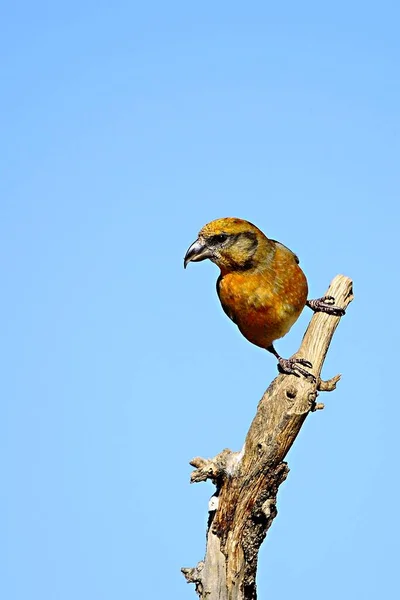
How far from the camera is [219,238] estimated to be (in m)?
7.30

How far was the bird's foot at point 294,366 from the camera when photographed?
23.6 ft

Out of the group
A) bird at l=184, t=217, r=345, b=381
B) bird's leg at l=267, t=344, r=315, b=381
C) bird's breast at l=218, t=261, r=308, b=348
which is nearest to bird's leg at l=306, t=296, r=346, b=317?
bird at l=184, t=217, r=345, b=381

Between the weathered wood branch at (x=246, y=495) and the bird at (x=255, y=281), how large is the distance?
0.47 meters

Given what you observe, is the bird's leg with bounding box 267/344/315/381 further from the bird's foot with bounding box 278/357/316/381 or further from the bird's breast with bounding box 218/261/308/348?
the bird's breast with bounding box 218/261/308/348

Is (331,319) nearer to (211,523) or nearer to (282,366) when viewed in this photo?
(282,366)

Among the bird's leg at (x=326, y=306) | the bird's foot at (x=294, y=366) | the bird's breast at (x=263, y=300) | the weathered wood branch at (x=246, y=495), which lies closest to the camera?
the weathered wood branch at (x=246, y=495)

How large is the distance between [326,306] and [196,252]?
1.53 meters

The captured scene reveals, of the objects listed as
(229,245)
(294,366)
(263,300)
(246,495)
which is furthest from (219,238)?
(246,495)

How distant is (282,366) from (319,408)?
18.0 inches

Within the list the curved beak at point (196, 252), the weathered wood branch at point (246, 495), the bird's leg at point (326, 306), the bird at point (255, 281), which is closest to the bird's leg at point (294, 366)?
the bird at point (255, 281)

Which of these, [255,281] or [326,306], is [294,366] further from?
[326,306]

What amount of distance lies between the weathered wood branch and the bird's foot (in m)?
0.26

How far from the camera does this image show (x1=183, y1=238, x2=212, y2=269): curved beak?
7289mm

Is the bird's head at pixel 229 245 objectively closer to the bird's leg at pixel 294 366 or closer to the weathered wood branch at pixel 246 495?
the bird's leg at pixel 294 366
